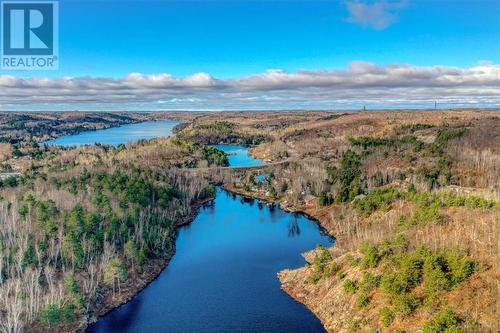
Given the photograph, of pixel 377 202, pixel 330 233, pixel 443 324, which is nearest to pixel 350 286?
pixel 443 324

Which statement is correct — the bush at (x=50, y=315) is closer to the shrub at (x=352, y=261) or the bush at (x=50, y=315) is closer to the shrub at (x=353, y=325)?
the shrub at (x=353, y=325)

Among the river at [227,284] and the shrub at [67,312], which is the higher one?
the shrub at [67,312]

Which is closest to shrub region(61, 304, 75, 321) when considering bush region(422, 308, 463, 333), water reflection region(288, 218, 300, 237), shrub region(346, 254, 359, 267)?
shrub region(346, 254, 359, 267)

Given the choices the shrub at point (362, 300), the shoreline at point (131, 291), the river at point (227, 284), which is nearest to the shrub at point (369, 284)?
the shrub at point (362, 300)

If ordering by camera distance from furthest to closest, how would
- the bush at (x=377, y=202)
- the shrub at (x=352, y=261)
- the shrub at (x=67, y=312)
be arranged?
the bush at (x=377, y=202) < the shrub at (x=352, y=261) < the shrub at (x=67, y=312)

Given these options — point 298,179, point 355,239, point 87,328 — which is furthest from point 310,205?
point 87,328

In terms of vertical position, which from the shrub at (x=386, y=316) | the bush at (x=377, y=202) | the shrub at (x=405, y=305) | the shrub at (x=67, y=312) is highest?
the bush at (x=377, y=202)

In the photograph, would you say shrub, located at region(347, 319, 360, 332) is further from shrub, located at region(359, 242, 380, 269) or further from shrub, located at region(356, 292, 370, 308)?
shrub, located at region(359, 242, 380, 269)

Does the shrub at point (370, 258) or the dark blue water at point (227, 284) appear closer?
the dark blue water at point (227, 284)

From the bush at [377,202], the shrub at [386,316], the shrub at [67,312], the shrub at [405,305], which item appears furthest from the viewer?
the bush at [377,202]
